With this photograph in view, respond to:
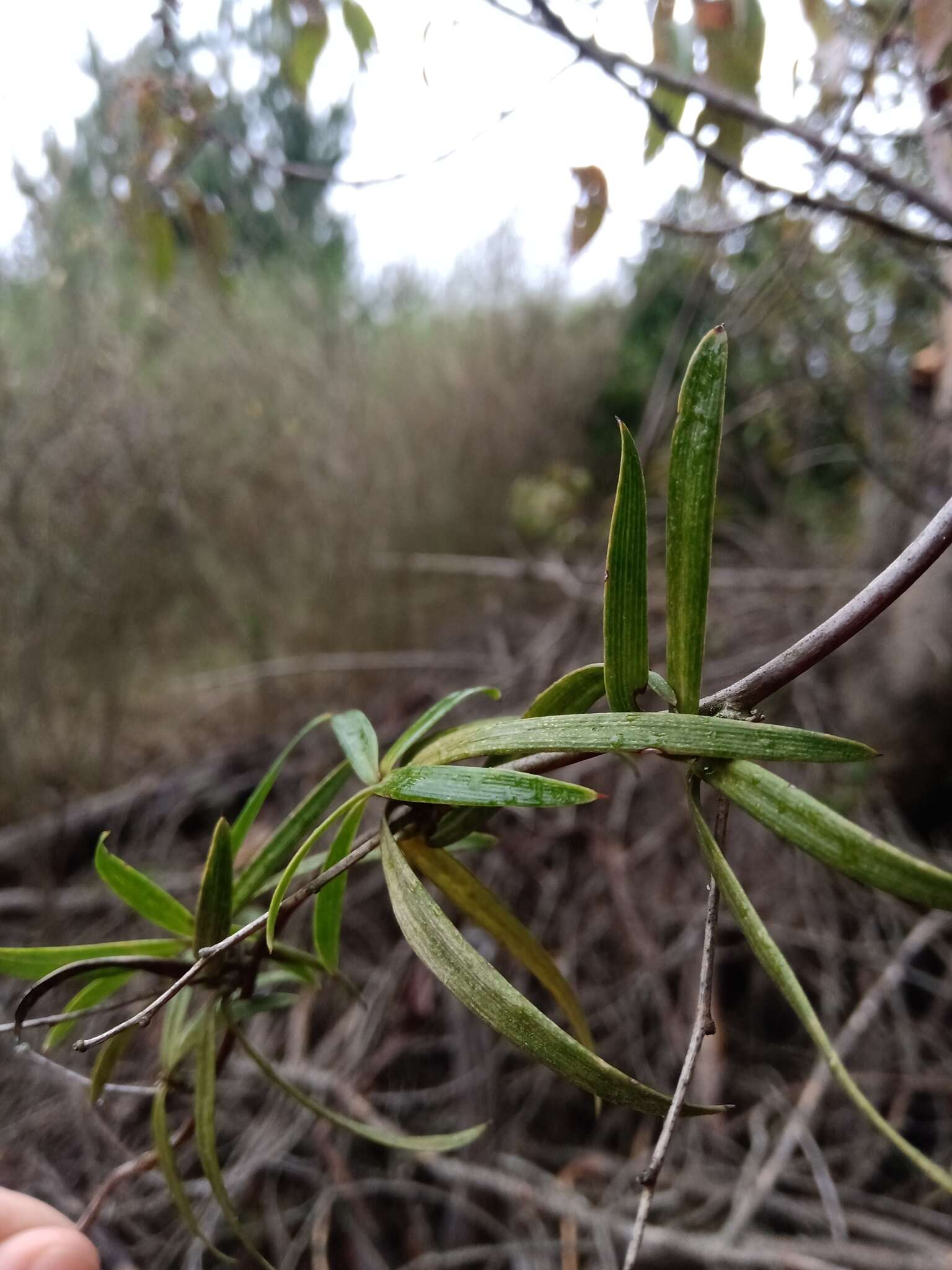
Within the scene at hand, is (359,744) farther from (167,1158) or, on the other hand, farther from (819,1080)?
(819,1080)

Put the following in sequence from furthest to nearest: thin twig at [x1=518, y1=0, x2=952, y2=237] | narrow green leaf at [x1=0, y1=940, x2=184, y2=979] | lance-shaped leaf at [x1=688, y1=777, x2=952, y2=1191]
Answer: thin twig at [x1=518, y1=0, x2=952, y2=237]
narrow green leaf at [x1=0, y1=940, x2=184, y2=979]
lance-shaped leaf at [x1=688, y1=777, x2=952, y2=1191]

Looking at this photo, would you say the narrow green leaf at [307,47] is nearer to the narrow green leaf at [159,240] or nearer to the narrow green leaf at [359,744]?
the narrow green leaf at [159,240]

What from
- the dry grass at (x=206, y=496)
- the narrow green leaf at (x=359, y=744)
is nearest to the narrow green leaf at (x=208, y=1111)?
the narrow green leaf at (x=359, y=744)

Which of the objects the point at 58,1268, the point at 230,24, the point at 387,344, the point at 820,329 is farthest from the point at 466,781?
the point at 387,344

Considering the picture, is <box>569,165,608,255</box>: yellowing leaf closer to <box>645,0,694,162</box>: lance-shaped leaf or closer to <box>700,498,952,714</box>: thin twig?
<box>645,0,694,162</box>: lance-shaped leaf

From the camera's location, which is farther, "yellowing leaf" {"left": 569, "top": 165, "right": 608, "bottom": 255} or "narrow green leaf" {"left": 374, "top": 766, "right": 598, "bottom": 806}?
"yellowing leaf" {"left": 569, "top": 165, "right": 608, "bottom": 255}

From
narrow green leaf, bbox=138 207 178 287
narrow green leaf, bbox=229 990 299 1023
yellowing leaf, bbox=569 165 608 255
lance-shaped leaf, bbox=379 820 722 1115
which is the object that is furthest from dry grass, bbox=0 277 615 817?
lance-shaped leaf, bbox=379 820 722 1115

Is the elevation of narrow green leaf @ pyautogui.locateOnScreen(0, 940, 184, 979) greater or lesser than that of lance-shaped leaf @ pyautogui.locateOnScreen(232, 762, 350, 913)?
lesser
